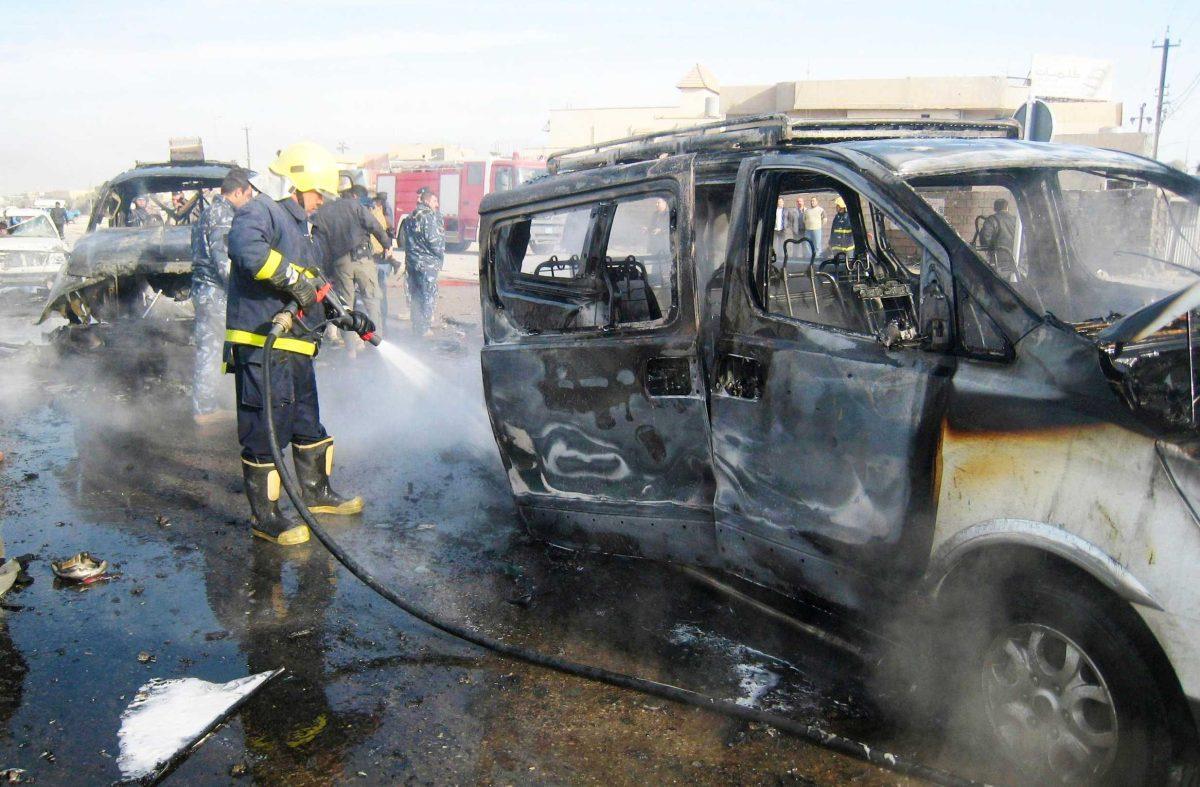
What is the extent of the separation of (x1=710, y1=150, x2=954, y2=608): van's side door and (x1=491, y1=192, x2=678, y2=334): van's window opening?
503 millimetres

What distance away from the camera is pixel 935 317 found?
2941 millimetres

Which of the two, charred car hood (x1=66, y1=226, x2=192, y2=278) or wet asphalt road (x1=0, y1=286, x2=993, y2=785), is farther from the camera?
charred car hood (x1=66, y1=226, x2=192, y2=278)

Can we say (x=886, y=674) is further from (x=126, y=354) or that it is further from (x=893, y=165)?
(x=126, y=354)

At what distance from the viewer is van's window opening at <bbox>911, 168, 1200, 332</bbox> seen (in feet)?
12.5

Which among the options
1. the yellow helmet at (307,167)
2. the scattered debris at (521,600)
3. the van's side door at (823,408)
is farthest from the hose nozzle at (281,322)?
the van's side door at (823,408)

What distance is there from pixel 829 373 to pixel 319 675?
2.31 m

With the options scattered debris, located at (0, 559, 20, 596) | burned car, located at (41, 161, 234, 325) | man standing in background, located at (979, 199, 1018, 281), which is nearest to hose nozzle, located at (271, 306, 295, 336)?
scattered debris, located at (0, 559, 20, 596)

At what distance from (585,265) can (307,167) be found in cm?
163

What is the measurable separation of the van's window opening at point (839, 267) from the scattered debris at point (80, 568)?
11.5 feet

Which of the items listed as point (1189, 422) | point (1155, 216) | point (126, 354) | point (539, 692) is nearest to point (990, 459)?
point (1189, 422)

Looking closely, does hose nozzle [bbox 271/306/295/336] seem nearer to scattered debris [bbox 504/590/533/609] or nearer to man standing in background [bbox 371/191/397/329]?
scattered debris [bbox 504/590/533/609]

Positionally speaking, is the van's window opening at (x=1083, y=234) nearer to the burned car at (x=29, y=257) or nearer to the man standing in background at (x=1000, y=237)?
the man standing in background at (x=1000, y=237)

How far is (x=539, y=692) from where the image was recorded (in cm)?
347

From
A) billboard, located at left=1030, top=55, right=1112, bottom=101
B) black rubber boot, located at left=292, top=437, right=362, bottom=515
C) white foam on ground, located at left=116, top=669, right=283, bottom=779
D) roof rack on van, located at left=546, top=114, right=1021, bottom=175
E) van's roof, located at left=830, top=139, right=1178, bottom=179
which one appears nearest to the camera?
white foam on ground, located at left=116, top=669, right=283, bottom=779
